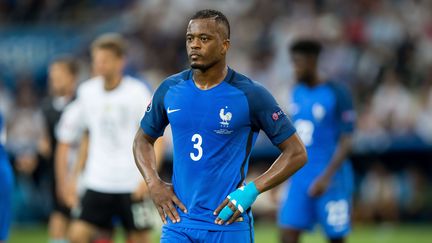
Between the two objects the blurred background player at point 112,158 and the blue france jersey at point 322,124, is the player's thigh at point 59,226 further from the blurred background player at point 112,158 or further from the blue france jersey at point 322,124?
the blue france jersey at point 322,124

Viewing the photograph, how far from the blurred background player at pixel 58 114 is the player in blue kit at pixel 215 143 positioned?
6.35 meters

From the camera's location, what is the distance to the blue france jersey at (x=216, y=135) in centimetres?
668

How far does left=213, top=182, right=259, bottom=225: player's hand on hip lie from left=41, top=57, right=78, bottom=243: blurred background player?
667 cm

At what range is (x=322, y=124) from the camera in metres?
10.8

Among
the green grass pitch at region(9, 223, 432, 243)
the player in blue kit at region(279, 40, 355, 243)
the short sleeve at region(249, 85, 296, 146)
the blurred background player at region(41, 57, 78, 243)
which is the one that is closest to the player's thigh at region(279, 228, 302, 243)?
the player in blue kit at region(279, 40, 355, 243)

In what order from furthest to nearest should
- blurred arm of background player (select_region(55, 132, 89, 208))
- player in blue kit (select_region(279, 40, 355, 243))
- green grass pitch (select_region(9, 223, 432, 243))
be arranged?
green grass pitch (select_region(9, 223, 432, 243)) → blurred arm of background player (select_region(55, 132, 89, 208)) → player in blue kit (select_region(279, 40, 355, 243))

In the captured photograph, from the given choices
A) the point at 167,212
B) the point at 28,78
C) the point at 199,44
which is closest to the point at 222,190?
the point at 167,212

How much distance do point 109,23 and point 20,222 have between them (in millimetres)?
5127

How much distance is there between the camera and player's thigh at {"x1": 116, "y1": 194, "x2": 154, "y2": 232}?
10.3 m

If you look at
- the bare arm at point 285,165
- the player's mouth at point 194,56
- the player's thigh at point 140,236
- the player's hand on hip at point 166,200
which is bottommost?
the player's thigh at point 140,236

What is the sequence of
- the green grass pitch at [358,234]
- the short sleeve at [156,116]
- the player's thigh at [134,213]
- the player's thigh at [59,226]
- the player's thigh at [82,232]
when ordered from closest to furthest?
the short sleeve at [156,116], the player's thigh at [82,232], the player's thigh at [134,213], the player's thigh at [59,226], the green grass pitch at [358,234]

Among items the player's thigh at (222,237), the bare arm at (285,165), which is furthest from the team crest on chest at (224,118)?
the player's thigh at (222,237)

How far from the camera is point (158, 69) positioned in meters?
20.7

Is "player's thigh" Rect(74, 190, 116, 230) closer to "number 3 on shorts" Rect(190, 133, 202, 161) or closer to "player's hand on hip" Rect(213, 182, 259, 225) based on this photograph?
"number 3 on shorts" Rect(190, 133, 202, 161)
